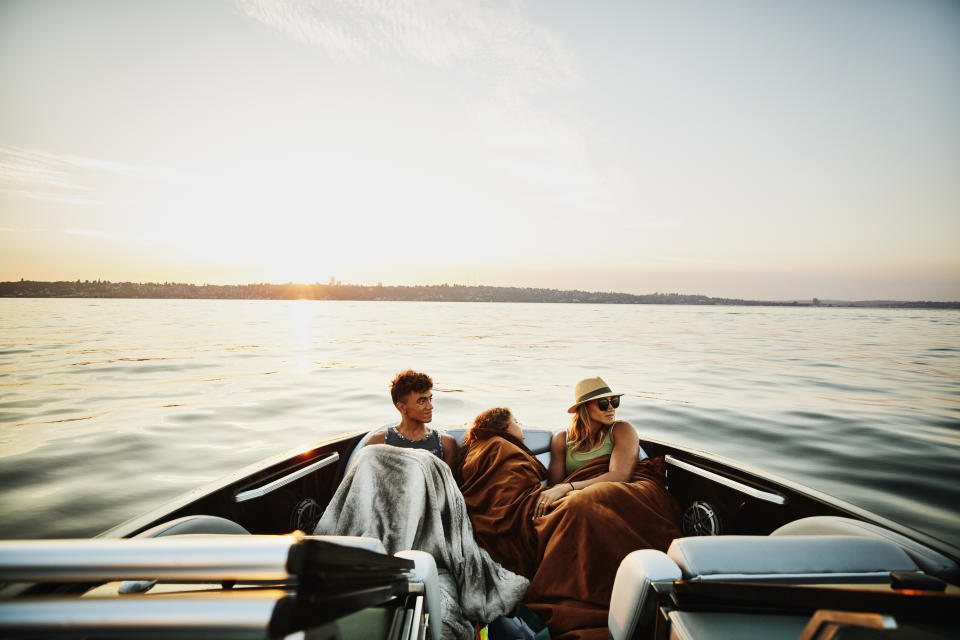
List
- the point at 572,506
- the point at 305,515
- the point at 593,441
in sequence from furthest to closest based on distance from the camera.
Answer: the point at 593,441 < the point at 305,515 < the point at 572,506

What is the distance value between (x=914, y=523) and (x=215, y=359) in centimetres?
1818

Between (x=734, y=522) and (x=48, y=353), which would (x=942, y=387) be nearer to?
(x=734, y=522)

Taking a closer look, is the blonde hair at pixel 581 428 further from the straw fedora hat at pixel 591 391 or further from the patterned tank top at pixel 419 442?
the patterned tank top at pixel 419 442

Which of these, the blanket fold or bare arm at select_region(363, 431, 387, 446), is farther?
bare arm at select_region(363, 431, 387, 446)

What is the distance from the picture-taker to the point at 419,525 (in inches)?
102

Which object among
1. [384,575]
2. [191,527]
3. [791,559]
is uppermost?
[384,575]

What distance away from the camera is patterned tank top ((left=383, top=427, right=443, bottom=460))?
12.3ft

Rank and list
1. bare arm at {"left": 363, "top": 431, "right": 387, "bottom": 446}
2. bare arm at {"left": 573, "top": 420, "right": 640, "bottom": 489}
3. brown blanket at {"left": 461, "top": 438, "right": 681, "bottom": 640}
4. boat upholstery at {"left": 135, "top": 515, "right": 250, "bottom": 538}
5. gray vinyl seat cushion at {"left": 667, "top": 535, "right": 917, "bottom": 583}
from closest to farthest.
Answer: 1. gray vinyl seat cushion at {"left": 667, "top": 535, "right": 917, "bottom": 583}
2. boat upholstery at {"left": 135, "top": 515, "right": 250, "bottom": 538}
3. brown blanket at {"left": 461, "top": 438, "right": 681, "bottom": 640}
4. bare arm at {"left": 573, "top": 420, "right": 640, "bottom": 489}
5. bare arm at {"left": 363, "top": 431, "right": 387, "bottom": 446}

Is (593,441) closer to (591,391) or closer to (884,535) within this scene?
(591,391)

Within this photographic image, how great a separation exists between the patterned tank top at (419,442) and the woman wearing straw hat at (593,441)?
97cm

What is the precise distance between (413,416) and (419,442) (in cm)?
21

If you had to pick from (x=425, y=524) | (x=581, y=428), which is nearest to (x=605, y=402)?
(x=581, y=428)

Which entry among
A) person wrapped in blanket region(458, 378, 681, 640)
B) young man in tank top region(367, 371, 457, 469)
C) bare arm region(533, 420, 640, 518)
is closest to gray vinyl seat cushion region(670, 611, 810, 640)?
person wrapped in blanket region(458, 378, 681, 640)

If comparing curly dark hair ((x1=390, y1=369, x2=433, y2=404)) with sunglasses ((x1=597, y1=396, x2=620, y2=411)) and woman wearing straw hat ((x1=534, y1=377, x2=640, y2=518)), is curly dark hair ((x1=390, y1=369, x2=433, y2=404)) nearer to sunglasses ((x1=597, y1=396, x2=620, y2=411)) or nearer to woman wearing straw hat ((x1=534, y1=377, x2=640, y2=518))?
woman wearing straw hat ((x1=534, y1=377, x2=640, y2=518))
